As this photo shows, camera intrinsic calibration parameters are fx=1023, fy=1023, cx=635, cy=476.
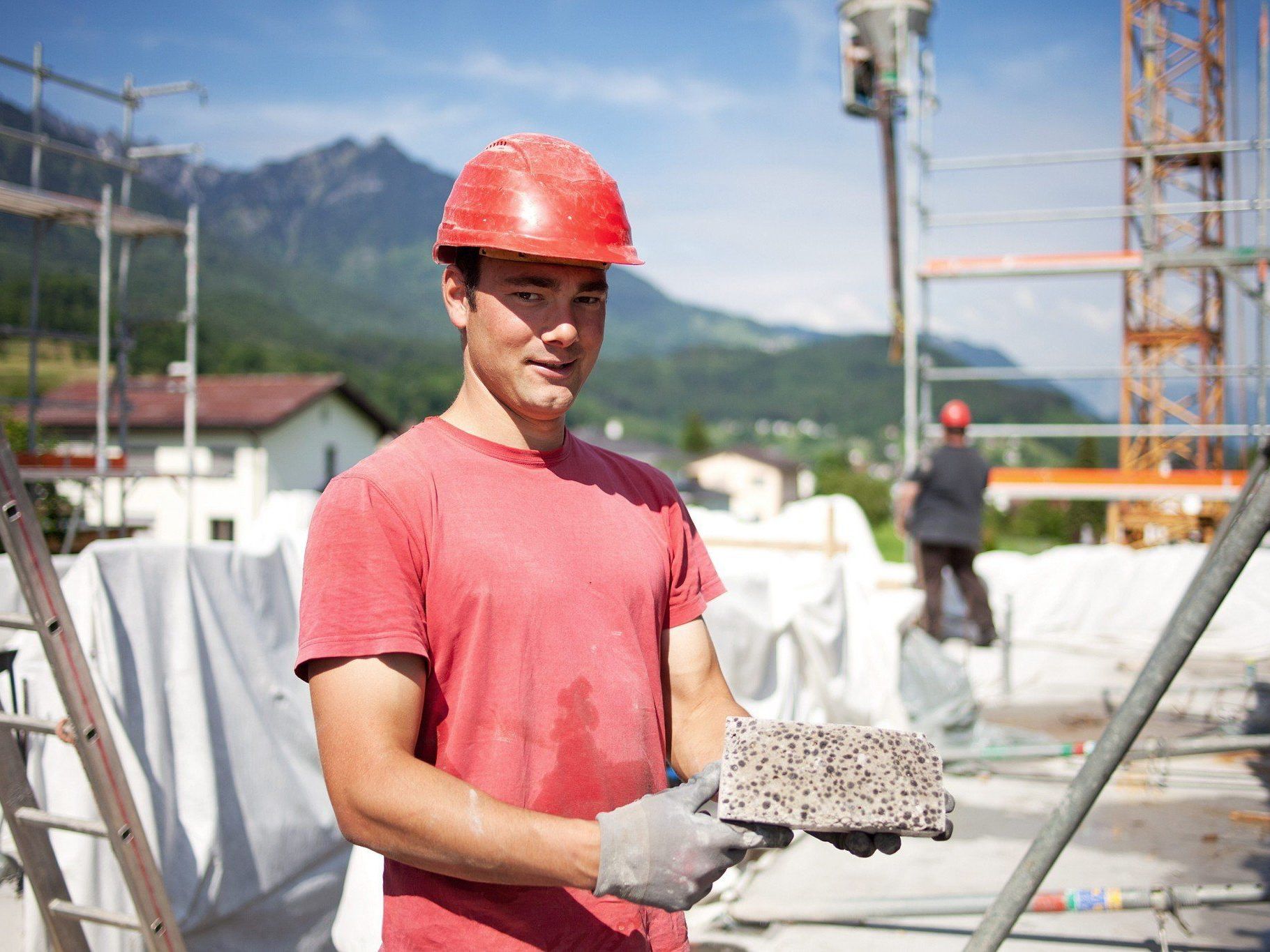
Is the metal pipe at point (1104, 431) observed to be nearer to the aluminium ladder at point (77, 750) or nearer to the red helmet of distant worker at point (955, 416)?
the red helmet of distant worker at point (955, 416)

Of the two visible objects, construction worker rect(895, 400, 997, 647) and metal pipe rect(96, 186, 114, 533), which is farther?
metal pipe rect(96, 186, 114, 533)

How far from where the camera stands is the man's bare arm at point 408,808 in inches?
53.7

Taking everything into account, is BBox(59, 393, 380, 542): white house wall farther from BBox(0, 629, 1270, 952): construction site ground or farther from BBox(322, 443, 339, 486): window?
BBox(0, 629, 1270, 952): construction site ground

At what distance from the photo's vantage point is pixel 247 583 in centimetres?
427

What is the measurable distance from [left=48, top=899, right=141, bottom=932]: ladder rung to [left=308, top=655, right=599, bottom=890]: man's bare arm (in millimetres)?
1285

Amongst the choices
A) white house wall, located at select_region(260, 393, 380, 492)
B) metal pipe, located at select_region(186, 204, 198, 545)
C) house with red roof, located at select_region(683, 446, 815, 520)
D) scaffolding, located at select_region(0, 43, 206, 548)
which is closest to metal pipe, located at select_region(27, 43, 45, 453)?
scaffolding, located at select_region(0, 43, 206, 548)

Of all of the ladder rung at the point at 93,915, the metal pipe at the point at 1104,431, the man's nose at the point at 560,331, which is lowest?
the ladder rung at the point at 93,915

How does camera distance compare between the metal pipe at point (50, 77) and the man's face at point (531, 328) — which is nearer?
the man's face at point (531, 328)

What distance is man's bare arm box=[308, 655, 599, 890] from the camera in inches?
53.7

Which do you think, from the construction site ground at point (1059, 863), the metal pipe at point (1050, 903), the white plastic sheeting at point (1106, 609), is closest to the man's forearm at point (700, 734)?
the metal pipe at point (1050, 903)

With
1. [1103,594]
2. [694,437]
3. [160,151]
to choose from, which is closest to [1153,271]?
[1103,594]

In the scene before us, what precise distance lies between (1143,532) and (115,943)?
66.6ft

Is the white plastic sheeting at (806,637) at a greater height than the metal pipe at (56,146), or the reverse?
the metal pipe at (56,146)

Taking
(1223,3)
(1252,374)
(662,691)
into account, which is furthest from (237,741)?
(1223,3)
